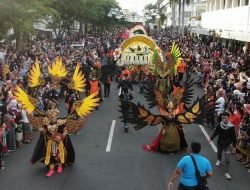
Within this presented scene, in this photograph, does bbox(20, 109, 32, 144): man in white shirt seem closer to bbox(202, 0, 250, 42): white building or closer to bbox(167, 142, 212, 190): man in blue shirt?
bbox(167, 142, 212, 190): man in blue shirt

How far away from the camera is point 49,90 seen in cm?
1611

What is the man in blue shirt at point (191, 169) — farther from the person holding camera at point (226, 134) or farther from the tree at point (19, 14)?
Result: the tree at point (19, 14)

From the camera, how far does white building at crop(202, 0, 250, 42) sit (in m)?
29.5

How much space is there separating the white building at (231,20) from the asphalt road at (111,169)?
1733 cm

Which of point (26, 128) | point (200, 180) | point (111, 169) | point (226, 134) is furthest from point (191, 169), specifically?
point (26, 128)

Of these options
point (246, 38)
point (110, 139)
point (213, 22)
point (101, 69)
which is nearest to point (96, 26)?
point (213, 22)

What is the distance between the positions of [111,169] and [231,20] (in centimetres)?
2710

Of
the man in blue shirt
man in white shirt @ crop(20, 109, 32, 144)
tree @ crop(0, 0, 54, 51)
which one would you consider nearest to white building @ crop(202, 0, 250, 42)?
tree @ crop(0, 0, 54, 51)

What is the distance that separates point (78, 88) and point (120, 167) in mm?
2284

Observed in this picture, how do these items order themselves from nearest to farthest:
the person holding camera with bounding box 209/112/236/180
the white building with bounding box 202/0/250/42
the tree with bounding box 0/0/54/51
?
the person holding camera with bounding box 209/112/236/180 < the tree with bounding box 0/0/54/51 < the white building with bounding box 202/0/250/42

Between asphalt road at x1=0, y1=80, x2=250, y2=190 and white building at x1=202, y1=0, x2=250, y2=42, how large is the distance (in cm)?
1733

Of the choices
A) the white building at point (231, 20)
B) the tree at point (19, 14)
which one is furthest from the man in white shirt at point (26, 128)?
the white building at point (231, 20)

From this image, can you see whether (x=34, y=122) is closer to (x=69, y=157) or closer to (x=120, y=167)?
(x=69, y=157)

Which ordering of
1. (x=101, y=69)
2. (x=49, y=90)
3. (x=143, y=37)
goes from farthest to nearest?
(x=143, y=37)
(x=101, y=69)
(x=49, y=90)
